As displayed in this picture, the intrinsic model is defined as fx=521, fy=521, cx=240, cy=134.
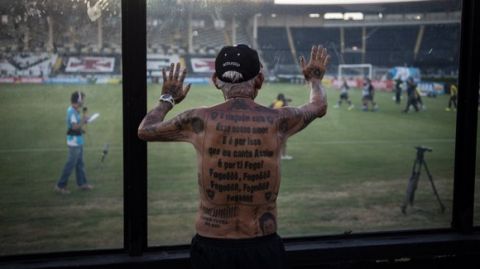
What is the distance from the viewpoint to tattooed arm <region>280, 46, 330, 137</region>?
2703 millimetres

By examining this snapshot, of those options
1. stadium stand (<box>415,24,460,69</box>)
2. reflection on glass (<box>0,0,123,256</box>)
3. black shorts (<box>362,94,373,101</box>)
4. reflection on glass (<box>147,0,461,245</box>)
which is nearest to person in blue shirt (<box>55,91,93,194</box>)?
reflection on glass (<box>147,0,461,245</box>)

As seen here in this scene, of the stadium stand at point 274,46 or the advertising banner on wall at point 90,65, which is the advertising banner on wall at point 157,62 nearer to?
the advertising banner on wall at point 90,65

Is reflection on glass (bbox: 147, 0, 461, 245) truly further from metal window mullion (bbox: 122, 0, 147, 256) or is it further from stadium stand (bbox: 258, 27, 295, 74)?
metal window mullion (bbox: 122, 0, 147, 256)

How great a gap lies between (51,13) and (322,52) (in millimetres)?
2014

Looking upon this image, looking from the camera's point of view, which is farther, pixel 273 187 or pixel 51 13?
pixel 51 13

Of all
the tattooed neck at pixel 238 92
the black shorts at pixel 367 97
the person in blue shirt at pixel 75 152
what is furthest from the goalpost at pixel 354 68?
the black shorts at pixel 367 97

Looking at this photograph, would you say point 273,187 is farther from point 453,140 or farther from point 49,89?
point 49,89

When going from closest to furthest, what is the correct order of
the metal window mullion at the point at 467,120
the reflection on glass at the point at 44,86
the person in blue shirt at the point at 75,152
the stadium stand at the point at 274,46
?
the reflection on glass at the point at 44,86 → the metal window mullion at the point at 467,120 → the stadium stand at the point at 274,46 → the person in blue shirt at the point at 75,152

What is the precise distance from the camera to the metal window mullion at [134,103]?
3453 mm

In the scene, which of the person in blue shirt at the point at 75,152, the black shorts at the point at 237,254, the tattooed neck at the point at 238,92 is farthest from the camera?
the person in blue shirt at the point at 75,152

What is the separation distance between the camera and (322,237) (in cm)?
393

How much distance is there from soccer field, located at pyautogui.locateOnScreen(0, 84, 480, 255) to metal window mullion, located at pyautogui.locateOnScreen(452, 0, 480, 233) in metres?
0.20

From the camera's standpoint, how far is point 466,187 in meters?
4.09

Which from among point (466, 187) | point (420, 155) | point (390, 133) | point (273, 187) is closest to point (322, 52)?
point (273, 187)
